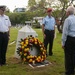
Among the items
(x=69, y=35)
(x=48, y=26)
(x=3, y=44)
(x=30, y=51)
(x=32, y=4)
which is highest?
(x=69, y=35)

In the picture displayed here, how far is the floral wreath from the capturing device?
799cm

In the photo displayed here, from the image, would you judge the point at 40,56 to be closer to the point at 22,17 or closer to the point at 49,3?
the point at 49,3

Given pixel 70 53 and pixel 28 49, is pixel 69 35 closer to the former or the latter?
pixel 70 53

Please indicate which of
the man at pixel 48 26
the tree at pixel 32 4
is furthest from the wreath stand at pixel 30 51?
the tree at pixel 32 4

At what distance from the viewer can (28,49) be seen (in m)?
8.05

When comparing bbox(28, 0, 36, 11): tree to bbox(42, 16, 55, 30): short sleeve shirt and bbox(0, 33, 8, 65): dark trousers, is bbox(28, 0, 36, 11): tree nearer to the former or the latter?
bbox(42, 16, 55, 30): short sleeve shirt

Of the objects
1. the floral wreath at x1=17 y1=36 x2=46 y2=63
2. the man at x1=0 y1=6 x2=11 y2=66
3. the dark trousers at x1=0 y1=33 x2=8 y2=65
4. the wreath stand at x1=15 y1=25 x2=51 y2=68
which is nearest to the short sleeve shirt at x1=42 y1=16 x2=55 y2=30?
the wreath stand at x1=15 y1=25 x2=51 y2=68

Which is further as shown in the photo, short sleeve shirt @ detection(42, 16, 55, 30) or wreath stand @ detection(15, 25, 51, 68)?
short sleeve shirt @ detection(42, 16, 55, 30)

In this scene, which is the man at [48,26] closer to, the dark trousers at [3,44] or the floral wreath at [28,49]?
the floral wreath at [28,49]

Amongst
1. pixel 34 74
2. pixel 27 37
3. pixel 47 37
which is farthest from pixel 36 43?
pixel 34 74

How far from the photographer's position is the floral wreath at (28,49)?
7.99 metres

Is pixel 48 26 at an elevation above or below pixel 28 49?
above

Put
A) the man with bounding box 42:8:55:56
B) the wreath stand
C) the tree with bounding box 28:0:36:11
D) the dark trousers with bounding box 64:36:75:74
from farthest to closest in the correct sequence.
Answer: the tree with bounding box 28:0:36:11 < the man with bounding box 42:8:55:56 < the wreath stand < the dark trousers with bounding box 64:36:75:74

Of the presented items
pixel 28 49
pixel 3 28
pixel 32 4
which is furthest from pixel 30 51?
pixel 32 4
